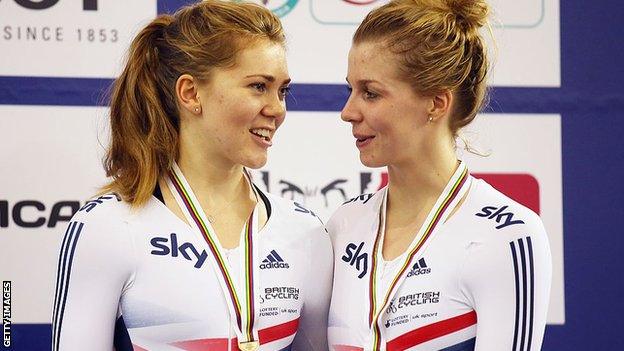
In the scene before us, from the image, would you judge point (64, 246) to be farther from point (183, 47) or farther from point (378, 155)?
point (378, 155)

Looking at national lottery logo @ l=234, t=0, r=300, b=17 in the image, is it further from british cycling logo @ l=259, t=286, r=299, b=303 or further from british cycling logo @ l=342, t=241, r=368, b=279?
british cycling logo @ l=259, t=286, r=299, b=303

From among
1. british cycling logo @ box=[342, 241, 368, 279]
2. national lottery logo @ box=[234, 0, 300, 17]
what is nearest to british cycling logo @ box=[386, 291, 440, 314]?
british cycling logo @ box=[342, 241, 368, 279]

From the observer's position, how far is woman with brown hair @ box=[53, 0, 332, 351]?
2215mm

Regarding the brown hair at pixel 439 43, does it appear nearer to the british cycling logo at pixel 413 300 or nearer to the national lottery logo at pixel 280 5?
the british cycling logo at pixel 413 300

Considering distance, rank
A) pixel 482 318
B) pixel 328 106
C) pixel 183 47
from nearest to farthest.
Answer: pixel 482 318 < pixel 183 47 < pixel 328 106

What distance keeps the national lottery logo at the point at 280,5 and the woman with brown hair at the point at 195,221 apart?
2.76 feet

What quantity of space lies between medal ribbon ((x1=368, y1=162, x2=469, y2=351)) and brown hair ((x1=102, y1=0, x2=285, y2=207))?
0.51 meters

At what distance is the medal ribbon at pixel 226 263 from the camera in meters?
2.26

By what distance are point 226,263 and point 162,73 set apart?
0.46 m

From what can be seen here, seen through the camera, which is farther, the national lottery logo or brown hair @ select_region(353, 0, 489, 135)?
the national lottery logo

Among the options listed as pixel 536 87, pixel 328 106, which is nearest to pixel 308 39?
pixel 328 106

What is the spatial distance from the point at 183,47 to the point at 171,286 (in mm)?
529

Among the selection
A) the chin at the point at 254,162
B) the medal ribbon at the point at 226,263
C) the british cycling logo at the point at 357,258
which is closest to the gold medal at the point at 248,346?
the medal ribbon at the point at 226,263

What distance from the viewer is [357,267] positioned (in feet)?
7.86
